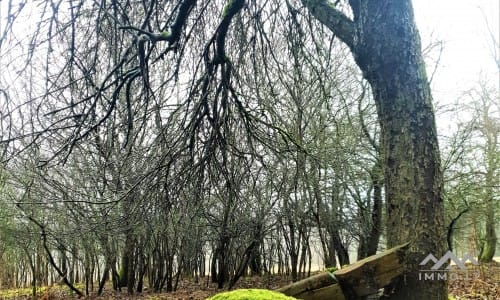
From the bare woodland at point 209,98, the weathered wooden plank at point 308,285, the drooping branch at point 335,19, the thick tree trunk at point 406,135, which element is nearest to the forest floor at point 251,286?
the bare woodland at point 209,98

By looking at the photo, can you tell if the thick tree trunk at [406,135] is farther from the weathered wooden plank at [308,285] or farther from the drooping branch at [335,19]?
the weathered wooden plank at [308,285]

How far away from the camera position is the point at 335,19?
13.2ft

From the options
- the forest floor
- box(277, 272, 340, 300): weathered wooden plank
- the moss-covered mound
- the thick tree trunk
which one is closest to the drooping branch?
the thick tree trunk

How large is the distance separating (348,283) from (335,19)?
2371mm

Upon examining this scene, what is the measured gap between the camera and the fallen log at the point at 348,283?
3.15 meters

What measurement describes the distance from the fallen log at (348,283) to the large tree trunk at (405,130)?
0.24 meters

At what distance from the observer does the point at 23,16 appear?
3305 mm

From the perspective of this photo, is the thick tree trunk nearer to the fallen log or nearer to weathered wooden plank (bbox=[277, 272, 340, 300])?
the fallen log

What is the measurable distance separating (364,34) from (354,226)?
7.73 meters

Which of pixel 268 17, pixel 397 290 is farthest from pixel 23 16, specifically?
pixel 397 290

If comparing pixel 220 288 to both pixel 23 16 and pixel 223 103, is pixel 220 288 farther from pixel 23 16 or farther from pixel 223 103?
pixel 23 16

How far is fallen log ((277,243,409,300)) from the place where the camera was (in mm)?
3152

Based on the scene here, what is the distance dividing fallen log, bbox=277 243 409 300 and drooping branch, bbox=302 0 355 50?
6.34 ft

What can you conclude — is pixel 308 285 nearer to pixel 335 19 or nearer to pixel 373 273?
pixel 373 273
